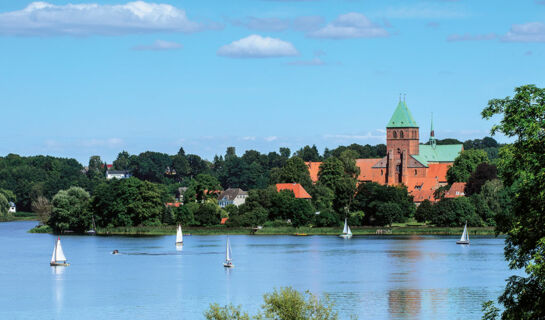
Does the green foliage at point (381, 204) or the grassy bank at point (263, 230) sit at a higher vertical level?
the green foliage at point (381, 204)

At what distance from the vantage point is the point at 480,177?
Result: 12088 cm

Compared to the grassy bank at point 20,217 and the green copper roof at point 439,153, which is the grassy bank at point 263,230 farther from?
the grassy bank at point 20,217

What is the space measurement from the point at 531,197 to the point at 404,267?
1762 inches

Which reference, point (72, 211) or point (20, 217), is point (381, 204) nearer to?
point (72, 211)

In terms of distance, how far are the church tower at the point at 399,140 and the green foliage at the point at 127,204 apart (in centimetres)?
5542

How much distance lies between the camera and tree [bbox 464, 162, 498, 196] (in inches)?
4688

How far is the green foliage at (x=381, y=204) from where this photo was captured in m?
109

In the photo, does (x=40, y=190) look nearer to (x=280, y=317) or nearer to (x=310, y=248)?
(x=310, y=248)

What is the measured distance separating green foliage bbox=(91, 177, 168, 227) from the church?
5194cm

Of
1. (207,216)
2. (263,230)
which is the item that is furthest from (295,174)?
A: (263,230)

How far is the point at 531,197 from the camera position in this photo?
941 inches

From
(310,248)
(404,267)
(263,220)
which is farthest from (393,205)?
(404,267)

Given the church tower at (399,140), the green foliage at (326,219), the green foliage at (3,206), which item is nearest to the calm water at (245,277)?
the green foliage at (326,219)

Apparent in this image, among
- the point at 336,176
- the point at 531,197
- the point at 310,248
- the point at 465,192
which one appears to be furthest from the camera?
the point at 336,176
